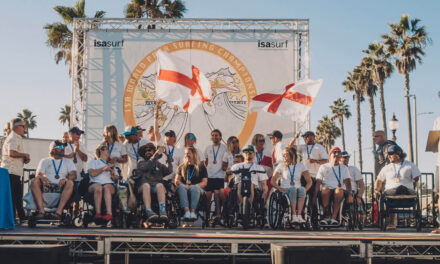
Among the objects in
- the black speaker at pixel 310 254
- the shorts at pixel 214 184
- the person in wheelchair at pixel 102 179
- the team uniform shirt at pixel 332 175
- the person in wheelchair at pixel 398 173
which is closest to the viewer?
the black speaker at pixel 310 254

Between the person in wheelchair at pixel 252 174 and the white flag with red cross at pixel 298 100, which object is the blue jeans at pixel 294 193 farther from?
the white flag with red cross at pixel 298 100

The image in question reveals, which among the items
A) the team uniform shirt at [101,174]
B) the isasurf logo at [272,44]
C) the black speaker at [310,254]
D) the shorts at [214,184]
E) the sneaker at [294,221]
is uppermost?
the isasurf logo at [272,44]

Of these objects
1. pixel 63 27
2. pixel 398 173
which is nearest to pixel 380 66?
pixel 63 27

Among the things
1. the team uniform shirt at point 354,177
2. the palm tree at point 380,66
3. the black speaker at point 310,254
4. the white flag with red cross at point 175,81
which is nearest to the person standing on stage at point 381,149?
the team uniform shirt at point 354,177

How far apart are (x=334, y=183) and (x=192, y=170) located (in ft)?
7.92

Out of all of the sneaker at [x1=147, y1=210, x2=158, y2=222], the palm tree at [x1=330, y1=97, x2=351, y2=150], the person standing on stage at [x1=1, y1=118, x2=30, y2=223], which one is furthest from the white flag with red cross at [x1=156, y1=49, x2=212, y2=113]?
the palm tree at [x1=330, y1=97, x2=351, y2=150]

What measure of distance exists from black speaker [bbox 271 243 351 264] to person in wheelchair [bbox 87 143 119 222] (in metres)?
3.42

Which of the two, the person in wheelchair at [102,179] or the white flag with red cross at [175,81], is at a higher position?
the white flag with red cross at [175,81]

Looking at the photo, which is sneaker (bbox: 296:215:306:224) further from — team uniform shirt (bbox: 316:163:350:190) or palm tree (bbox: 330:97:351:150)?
palm tree (bbox: 330:97:351:150)

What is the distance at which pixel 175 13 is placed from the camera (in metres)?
20.2

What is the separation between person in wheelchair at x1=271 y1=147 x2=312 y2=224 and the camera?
773 centimetres

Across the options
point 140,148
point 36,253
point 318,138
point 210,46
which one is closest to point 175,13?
point 210,46

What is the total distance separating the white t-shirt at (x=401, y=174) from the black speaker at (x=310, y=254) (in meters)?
3.59

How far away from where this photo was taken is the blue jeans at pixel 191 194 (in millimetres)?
7470
